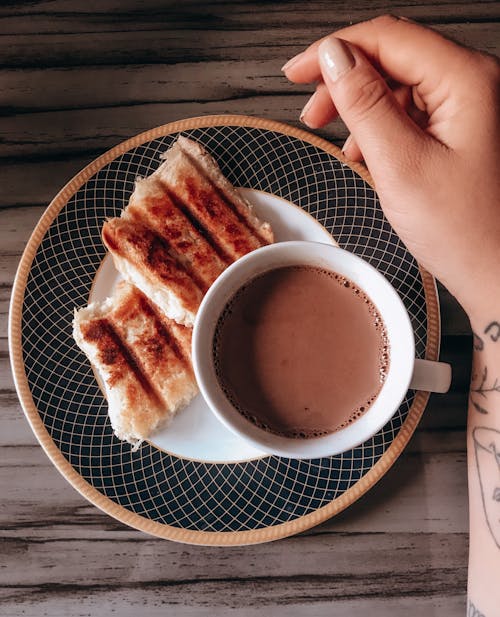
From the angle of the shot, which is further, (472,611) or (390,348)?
(472,611)

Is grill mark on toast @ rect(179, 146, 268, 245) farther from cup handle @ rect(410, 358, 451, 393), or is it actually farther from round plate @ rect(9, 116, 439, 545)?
cup handle @ rect(410, 358, 451, 393)

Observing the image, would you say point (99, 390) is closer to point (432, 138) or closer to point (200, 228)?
point (200, 228)

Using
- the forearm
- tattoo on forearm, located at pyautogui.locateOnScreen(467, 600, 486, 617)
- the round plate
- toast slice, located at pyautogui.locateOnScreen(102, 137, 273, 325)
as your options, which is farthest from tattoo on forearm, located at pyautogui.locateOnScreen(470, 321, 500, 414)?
toast slice, located at pyautogui.locateOnScreen(102, 137, 273, 325)

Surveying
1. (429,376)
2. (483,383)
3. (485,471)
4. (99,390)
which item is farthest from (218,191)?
(485,471)

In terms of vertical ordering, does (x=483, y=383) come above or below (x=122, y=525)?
above

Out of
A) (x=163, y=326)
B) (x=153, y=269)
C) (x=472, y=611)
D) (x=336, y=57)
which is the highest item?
(x=336, y=57)

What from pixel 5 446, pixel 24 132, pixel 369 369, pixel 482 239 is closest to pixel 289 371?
pixel 369 369

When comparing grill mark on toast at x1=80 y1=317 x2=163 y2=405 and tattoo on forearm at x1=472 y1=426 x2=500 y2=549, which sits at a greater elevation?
grill mark on toast at x1=80 y1=317 x2=163 y2=405

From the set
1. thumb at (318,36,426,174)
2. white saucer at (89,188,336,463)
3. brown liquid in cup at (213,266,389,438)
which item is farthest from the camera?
white saucer at (89,188,336,463)
